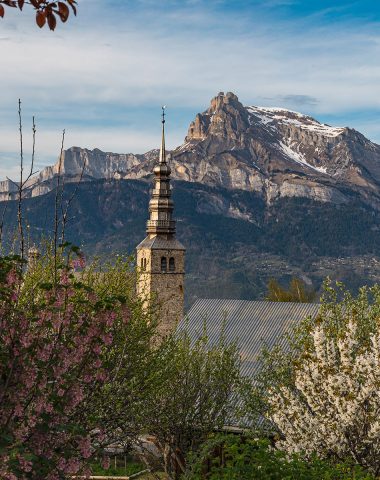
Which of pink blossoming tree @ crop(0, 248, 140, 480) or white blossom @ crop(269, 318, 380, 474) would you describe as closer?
pink blossoming tree @ crop(0, 248, 140, 480)

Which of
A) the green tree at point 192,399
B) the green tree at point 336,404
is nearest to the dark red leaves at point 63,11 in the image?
the green tree at point 336,404

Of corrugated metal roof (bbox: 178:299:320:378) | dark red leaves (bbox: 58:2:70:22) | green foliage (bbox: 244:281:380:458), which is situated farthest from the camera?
corrugated metal roof (bbox: 178:299:320:378)

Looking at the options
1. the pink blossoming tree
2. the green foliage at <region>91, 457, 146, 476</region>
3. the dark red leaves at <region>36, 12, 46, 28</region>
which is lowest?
the green foliage at <region>91, 457, 146, 476</region>

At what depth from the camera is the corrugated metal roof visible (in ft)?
163

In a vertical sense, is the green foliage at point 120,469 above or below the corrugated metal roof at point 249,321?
below

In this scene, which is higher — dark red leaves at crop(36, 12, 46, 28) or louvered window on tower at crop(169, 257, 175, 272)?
dark red leaves at crop(36, 12, 46, 28)

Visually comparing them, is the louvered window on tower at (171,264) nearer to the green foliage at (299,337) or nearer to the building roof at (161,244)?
the building roof at (161,244)

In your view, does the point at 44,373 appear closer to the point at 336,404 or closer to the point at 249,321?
the point at 336,404

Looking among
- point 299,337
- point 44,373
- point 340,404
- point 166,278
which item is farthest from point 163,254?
point 44,373

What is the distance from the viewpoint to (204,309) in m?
55.0

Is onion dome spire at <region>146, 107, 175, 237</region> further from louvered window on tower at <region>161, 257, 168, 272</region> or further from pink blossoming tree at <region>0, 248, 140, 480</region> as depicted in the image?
pink blossoming tree at <region>0, 248, 140, 480</region>

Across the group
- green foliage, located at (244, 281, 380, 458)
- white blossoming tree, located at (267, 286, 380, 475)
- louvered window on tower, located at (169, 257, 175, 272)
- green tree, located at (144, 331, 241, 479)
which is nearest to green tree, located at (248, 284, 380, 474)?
white blossoming tree, located at (267, 286, 380, 475)

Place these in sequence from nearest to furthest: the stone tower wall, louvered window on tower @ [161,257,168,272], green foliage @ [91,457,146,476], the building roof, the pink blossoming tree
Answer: the pink blossoming tree < green foliage @ [91,457,146,476] < the stone tower wall < louvered window on tower @ [161,257,168,272] < the building roof

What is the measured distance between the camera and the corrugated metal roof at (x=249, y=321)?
4956 centimetres
